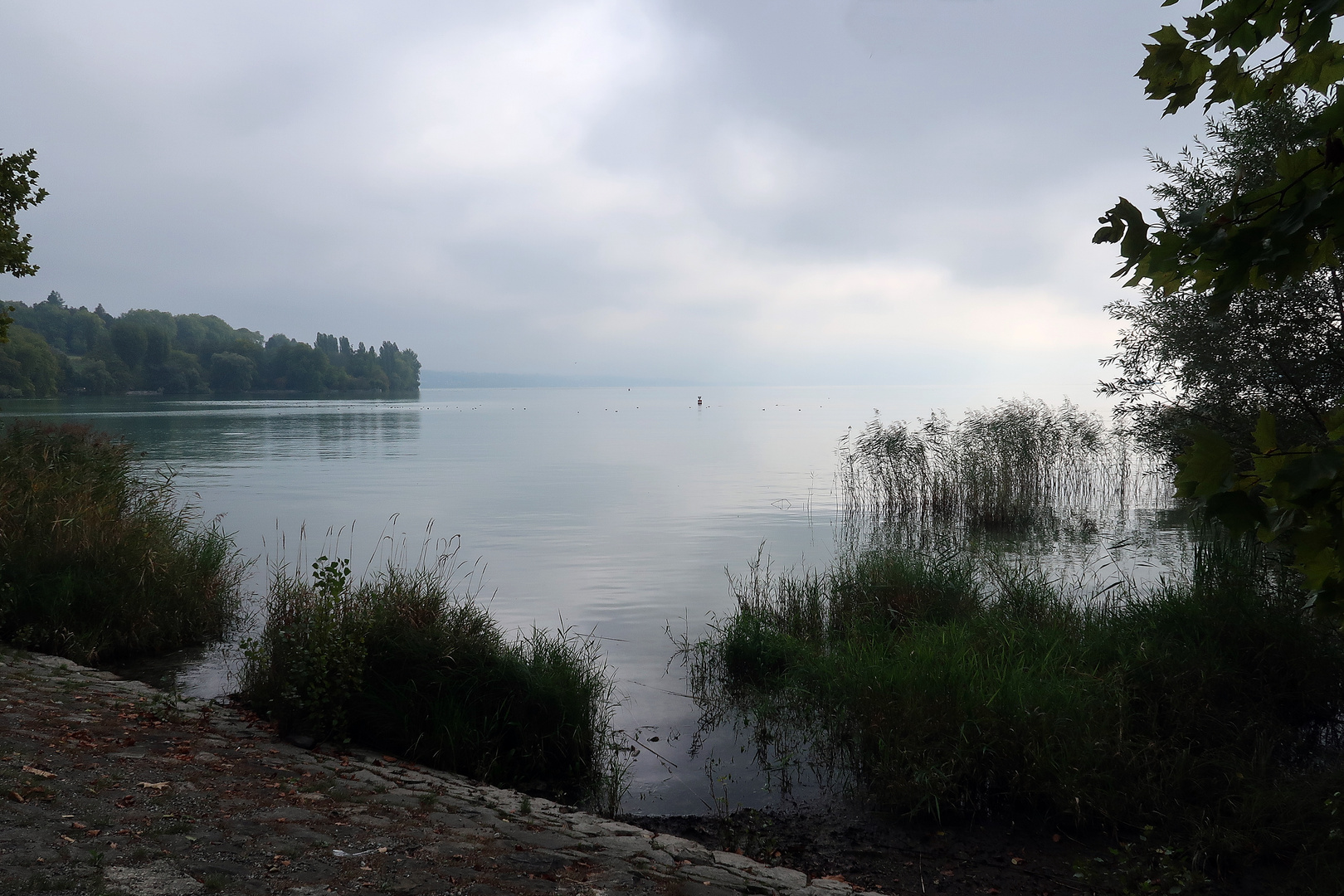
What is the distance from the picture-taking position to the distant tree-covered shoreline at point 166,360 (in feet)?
414

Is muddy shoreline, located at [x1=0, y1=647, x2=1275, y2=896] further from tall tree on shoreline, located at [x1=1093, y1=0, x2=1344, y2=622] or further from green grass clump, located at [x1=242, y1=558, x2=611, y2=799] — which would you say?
tall tree on shoreline, located at [x1=1093, y1=0, x2=1344, y2=622]

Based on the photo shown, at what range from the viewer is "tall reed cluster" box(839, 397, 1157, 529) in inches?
919

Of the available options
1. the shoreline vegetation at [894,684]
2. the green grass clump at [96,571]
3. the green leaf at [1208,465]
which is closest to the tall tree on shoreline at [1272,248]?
the green leaf at [1208,465]

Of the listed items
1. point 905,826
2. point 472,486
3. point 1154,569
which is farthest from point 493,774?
point 472,486

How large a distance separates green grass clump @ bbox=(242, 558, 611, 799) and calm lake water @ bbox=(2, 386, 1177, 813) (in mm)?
974

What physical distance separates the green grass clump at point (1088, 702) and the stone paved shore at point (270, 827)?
225 centimetres

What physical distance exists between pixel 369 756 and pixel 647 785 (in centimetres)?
258

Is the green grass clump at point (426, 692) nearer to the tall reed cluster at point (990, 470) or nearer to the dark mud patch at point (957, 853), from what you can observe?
the dark mud patch at point (957, 853)

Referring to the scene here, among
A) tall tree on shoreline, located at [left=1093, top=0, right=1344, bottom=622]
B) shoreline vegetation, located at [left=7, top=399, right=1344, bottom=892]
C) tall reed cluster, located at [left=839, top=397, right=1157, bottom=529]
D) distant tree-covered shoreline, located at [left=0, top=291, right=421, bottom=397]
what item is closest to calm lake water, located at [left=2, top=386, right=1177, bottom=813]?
shoreline vegetation, located at [left=7, top=399, right=1344, bottom=892]

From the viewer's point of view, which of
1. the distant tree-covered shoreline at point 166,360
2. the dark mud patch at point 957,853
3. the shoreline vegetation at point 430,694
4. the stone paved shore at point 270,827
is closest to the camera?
the stone paved shore at point 270,827

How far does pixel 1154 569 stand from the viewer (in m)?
17.3

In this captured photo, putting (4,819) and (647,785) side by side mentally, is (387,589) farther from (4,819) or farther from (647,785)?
(4,819)

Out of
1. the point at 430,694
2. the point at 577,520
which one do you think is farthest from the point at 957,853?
the point at 577,520

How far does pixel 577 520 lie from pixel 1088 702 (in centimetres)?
1948
